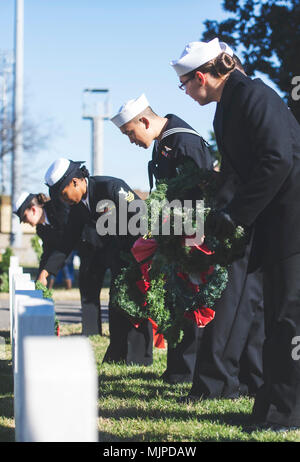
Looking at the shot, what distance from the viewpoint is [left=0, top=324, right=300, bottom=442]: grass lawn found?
3.50 m

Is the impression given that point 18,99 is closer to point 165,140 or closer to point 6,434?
point 165,140

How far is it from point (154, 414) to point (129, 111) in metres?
2.06

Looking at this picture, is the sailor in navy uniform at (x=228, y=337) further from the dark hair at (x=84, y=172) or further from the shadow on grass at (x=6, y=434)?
the dark hair at (x=84, y=172)

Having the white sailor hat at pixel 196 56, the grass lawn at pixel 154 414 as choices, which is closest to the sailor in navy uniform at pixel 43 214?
the grass lawn at pixel 154 414

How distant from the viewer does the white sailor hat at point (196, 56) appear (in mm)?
3672

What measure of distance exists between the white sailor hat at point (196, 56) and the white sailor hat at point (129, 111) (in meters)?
1.23

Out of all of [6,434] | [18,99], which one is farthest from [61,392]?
[18,99]

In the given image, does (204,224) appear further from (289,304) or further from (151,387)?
(151,387)

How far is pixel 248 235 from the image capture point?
11.6 ft

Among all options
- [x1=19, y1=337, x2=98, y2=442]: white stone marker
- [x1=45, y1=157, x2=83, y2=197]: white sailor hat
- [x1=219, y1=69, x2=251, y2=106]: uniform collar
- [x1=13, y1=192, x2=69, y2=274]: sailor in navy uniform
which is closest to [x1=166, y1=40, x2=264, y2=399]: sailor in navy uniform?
[x1=219, y1=69, x2=251, y2=106]: uniform collar

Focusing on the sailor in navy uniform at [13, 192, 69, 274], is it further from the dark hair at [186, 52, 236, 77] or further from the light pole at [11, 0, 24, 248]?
the light pole at [11, 0, 24, 248]
